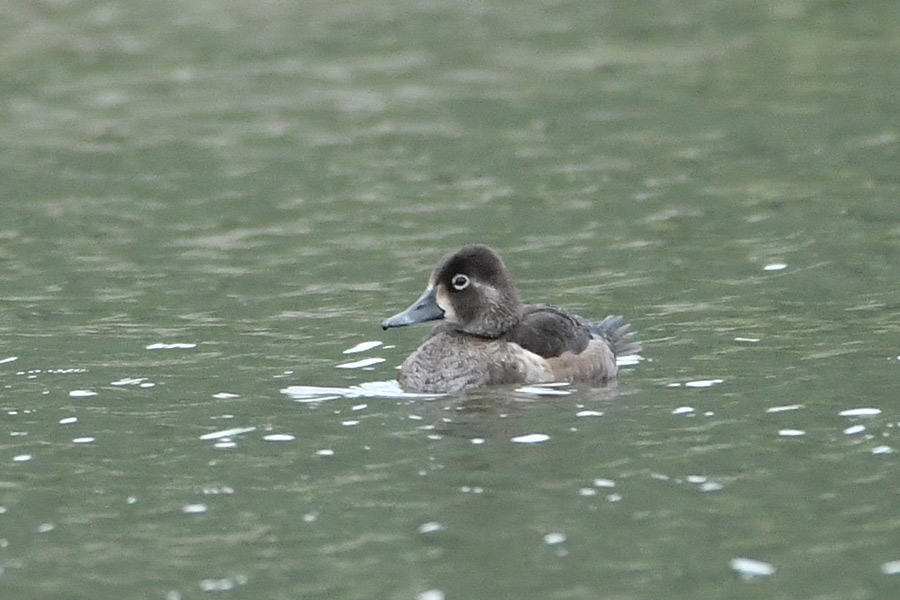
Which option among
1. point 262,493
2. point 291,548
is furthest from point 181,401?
point 291,548

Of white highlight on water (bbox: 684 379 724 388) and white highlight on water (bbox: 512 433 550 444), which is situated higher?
white highlight on water (bbox: 512 433 550 444)

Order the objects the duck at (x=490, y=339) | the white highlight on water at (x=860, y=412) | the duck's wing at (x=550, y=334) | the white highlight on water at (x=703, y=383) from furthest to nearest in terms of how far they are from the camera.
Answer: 1. the duck's wing at (x=550, y=334)
2. the duck at (x=490, y=339)
3. the white highlight on water at (x=703, y=383)
4. the white highlight on water at (x=860, y=412)

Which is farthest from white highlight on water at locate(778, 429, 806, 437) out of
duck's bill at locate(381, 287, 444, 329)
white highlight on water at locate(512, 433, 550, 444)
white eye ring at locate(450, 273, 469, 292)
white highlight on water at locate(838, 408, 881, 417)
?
duck's bill at locate(381, 287, 444, 329)

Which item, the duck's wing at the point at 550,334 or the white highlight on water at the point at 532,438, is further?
the duck's wing at the point at 550,334

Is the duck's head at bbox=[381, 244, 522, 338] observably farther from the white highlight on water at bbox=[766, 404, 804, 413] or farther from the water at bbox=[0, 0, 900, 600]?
the white highlight on water at bbox=[766, 404, 804, 413]

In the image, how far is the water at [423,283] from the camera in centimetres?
1040

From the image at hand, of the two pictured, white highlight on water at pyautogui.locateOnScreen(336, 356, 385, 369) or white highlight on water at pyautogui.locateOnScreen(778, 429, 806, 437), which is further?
white highlight on water at pyautogui.locateOnScreen(336, 356, 385, 369)

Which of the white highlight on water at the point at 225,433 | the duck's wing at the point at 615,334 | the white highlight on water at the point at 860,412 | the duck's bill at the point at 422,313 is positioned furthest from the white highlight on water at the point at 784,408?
the white highlight on water at the point at 225,433

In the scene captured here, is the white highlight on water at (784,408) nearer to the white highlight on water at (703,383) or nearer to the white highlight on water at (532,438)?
the white highlight on water at (703,383)

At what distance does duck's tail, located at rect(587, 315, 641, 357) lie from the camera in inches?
593

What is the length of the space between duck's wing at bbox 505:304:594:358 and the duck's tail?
0.18m

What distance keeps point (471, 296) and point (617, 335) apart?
1324mm

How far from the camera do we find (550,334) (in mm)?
14633

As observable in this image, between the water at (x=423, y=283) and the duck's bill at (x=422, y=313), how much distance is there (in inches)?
17.5
